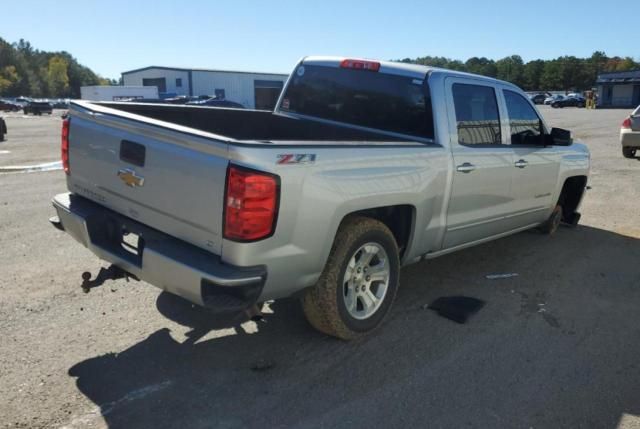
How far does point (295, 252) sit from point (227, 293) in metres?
0.49

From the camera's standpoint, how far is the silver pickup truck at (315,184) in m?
3.10

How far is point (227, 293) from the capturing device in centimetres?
309

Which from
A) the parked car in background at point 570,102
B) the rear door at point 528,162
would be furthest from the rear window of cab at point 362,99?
the parked car in background at point 570,102

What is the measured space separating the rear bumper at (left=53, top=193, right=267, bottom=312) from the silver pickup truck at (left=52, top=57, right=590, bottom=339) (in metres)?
0.01

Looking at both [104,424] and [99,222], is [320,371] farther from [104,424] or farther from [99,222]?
[99,222]

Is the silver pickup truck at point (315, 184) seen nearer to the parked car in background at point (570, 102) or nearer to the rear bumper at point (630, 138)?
the rear bumper at point (630, 138)

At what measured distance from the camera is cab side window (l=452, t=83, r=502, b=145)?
15.5 feet

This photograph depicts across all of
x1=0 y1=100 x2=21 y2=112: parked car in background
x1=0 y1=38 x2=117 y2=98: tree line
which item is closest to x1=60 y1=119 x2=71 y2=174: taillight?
x1=0 y1=100 x2=21 y2=112: parked car in background

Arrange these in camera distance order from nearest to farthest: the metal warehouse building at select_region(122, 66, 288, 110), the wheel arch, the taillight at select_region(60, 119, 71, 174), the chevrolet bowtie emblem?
the chevrolet bowtie emblem → the taillight at select_region(60, 119, 71, 174) → the wheel arch → the metal warehouse building at select_region(122, 66, 288, 110)

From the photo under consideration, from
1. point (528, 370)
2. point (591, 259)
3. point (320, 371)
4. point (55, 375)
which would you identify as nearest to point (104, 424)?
point (55, 375)

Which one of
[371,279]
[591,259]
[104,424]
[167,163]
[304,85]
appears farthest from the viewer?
[591,259]

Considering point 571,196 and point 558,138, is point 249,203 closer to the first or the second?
point 558,138

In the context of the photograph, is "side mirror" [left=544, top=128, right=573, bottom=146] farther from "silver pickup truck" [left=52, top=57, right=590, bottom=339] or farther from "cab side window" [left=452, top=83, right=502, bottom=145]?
"cab side window" [left=452, top=83, right=502, bottom=145]

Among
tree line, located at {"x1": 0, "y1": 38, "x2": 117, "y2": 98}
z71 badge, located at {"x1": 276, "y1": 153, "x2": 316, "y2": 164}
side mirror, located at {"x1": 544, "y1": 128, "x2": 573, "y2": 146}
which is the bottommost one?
z71 badge, located at {"x1": 276, "y1": 153, "x2": 316, "y2": 164}
